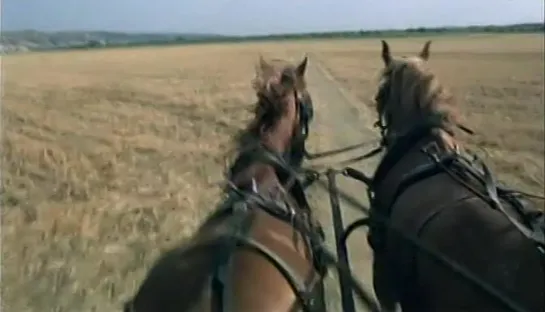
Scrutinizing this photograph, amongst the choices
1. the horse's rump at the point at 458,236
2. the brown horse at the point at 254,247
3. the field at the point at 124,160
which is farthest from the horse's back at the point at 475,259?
the field at the point at 124,160

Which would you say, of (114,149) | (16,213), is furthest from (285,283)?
(114,149)

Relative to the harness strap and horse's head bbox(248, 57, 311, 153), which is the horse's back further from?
horse's head bbox(248, 57, 311, 153)

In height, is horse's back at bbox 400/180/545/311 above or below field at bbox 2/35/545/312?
above

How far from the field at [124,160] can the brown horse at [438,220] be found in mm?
975

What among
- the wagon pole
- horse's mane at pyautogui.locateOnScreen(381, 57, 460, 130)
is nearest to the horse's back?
the wagon pole

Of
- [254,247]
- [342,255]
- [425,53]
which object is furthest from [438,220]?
[425,53]

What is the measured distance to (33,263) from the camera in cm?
630

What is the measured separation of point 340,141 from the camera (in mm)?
11242

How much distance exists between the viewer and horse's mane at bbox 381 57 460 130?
4117 mm

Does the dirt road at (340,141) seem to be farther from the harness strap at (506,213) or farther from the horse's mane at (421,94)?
the harness strap at (506,213)

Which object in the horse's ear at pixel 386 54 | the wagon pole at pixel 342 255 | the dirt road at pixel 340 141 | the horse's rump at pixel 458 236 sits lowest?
the dirt road at pixel 340 141

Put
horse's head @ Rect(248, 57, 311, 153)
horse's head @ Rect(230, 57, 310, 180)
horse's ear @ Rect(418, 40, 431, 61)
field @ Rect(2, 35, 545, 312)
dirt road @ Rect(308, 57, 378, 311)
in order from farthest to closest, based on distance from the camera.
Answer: field @ Rect(2, 35, 545, 312) → dirt road @ Rect(308, 57, 378, 311) → horse's ear @ Rect(418, 40, 431, 61) → horse's head @ Rect(248, 57, 311, 153) → horse's head @ Rect(230, 57, 310, 180)

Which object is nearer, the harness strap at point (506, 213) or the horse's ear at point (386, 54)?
the harness strap at point (506, 213)

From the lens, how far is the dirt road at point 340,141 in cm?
583
